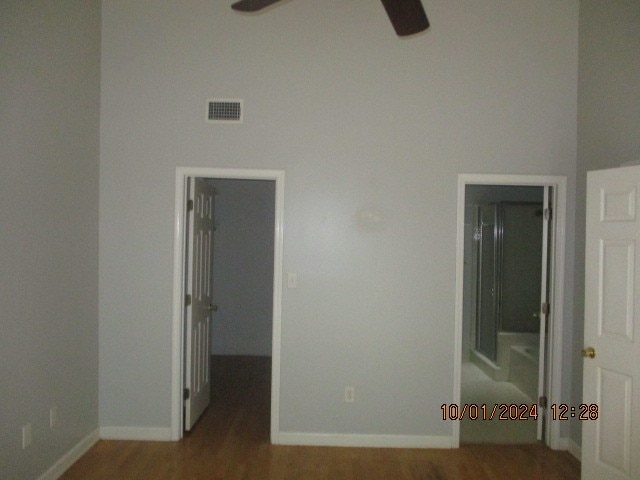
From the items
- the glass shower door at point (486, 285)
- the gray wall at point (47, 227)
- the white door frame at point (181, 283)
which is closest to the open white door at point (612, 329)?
the white door frame at point (181, 283)

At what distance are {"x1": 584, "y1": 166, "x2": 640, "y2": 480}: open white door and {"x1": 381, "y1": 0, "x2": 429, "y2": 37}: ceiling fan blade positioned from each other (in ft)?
4.63

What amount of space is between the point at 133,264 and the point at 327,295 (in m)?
1.52

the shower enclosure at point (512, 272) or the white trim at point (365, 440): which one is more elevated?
the shower enclosure at point (512, 272)

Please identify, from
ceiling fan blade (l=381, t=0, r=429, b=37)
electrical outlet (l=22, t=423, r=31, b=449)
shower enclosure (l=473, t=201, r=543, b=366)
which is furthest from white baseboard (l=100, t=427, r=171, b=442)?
shower enclosure (l=473, t=201, r=543, b=366)

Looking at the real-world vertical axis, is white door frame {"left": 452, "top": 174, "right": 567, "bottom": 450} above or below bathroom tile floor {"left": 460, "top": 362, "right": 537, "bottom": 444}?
above

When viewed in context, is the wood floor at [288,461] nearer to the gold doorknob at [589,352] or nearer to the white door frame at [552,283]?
the white door frame at [552,283]

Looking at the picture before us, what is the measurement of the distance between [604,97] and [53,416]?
427cm

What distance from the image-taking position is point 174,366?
3070 mm

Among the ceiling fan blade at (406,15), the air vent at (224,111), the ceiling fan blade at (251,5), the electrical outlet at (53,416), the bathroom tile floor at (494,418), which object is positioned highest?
the ceiling fan blade at (251,5)

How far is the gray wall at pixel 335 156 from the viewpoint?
3059mm

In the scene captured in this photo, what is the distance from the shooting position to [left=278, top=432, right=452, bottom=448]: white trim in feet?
9.99

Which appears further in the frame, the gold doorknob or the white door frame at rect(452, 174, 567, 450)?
the white door frame at rect(452, 174, 567, 450)

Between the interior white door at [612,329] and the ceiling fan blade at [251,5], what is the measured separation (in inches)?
81.9

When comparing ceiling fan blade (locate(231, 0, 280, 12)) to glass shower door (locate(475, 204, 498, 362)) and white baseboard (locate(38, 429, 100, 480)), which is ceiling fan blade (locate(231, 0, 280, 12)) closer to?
white baseboard (locate(38, 429, 100, 480))
